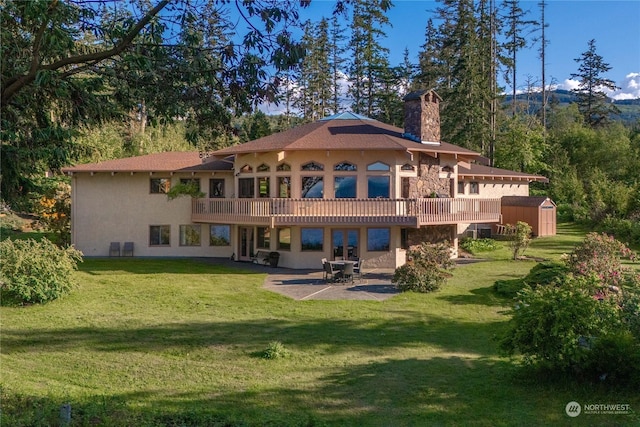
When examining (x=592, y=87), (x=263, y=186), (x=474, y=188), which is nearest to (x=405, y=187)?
(x=263, y=186)

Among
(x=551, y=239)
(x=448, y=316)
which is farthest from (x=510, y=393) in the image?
(x=551, y=239)

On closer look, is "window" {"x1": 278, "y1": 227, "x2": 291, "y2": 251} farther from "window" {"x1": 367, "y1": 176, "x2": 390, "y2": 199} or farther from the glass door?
"window" {"x1": 367, "y1": 176, "x2": 390, "y2": 199}

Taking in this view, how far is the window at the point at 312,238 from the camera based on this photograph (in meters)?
22.8

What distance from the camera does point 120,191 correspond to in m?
26.0

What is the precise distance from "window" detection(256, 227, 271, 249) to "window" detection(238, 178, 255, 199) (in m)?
1.79

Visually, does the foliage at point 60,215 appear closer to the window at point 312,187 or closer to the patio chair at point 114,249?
the patio chair at point 114,249

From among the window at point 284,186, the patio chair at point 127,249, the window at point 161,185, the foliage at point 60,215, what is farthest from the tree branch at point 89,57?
the foliage at point 60,215

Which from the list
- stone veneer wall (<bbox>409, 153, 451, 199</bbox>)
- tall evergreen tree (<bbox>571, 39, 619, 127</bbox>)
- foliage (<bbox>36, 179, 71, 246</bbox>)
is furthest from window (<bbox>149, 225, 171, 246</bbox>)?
tall evergreen tree (<bbox>571, 39, 619, 127</bbox>)

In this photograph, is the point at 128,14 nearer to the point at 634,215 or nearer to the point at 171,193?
the point at 171,193

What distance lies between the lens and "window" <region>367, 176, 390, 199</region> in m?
22.7

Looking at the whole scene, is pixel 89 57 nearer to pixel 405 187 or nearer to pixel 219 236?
pixel 405 187

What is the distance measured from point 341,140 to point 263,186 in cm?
434

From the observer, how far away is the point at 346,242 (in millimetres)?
22578

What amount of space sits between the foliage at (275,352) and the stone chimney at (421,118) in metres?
15.5
